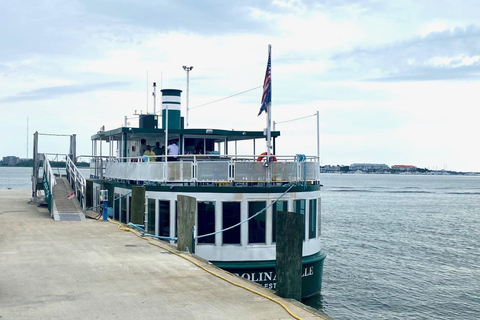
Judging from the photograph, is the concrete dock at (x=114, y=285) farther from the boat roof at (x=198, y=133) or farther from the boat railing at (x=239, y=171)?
the boat roof at (x=198, y=133)

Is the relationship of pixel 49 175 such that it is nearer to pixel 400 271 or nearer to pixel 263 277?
pixel 263 277

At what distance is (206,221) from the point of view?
17.2m

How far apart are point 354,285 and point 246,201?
12.1 metres

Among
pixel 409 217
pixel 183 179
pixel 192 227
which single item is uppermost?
pixel 183 179

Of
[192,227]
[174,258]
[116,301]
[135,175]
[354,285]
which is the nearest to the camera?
[116,301]

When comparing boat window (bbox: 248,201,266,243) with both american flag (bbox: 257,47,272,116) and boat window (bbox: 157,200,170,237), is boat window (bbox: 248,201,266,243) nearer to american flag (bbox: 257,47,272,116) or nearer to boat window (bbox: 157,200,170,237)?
boat window (bbox: 157,200,170,237)

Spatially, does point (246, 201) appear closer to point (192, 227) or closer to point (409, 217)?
point (192, 227)

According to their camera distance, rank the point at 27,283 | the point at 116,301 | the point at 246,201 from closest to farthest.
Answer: the point at 116,301 < the point at 27,283 < the point at 246,201

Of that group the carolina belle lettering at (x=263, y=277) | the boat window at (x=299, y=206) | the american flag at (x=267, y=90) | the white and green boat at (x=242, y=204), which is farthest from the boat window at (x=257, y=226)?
the american flag at (x=267, y=90)

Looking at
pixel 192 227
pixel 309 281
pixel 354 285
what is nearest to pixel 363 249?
pixel 354 285

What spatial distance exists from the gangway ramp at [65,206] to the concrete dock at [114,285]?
4.38 metres

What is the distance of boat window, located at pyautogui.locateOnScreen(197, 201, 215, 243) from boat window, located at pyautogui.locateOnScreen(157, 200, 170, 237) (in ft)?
5.16

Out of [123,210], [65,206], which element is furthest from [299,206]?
[65,206]

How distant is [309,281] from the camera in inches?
697
